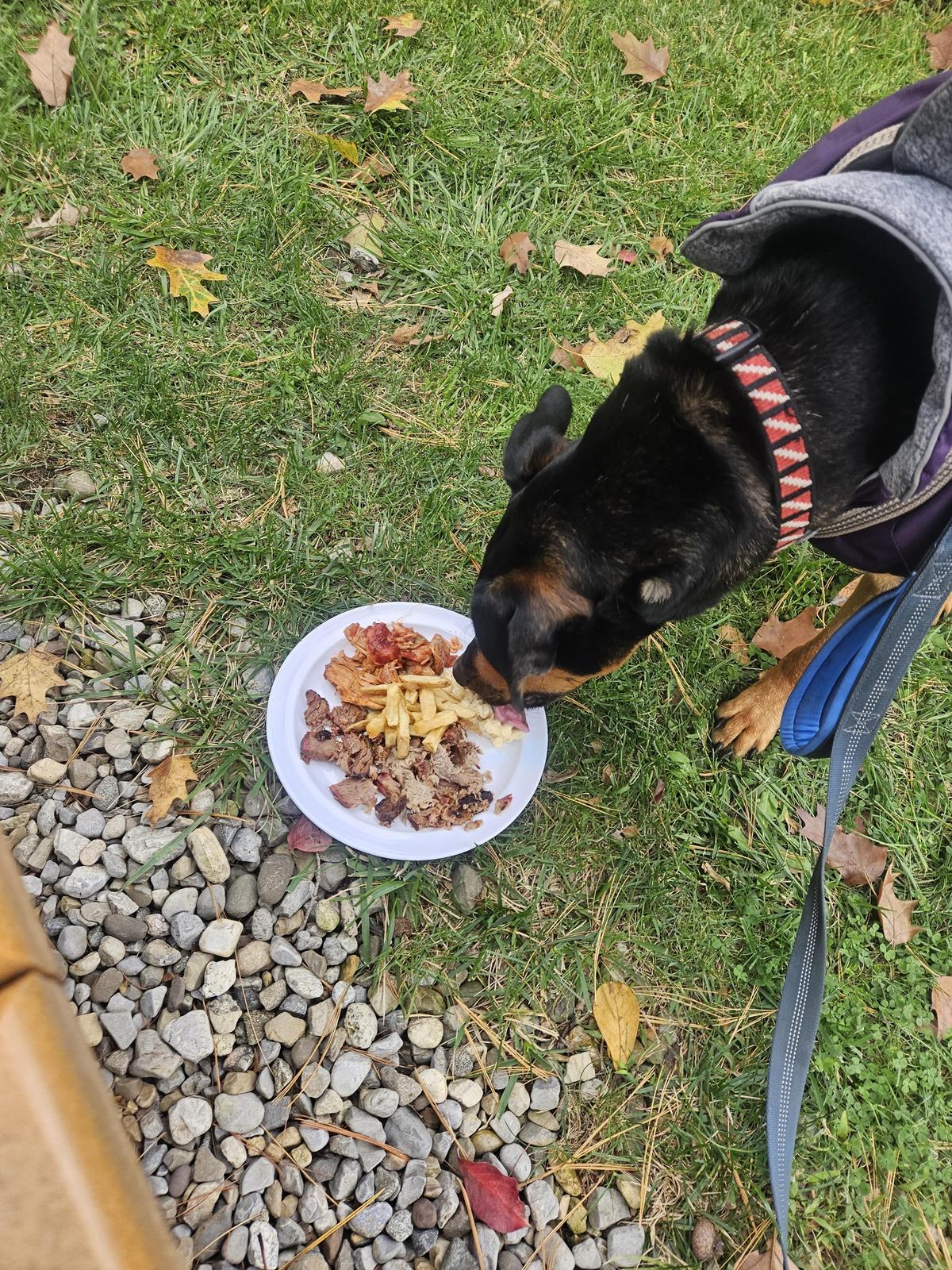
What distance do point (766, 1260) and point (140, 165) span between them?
16.0 ft

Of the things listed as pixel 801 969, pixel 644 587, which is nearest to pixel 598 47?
pixel 644 587

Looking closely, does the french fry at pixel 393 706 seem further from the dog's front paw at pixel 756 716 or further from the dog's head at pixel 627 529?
the dog's front paw at pixel 756 716

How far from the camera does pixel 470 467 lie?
3.48 m

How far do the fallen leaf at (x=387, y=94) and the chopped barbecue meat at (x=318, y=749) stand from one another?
319cm

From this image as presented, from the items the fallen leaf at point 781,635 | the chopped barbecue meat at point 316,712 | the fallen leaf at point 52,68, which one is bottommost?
the chopped barbecue meat at point 316,712

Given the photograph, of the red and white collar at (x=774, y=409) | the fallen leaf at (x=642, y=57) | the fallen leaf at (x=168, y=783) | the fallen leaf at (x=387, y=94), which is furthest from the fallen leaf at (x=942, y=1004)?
the fallen leaf at (x=642, y=57)

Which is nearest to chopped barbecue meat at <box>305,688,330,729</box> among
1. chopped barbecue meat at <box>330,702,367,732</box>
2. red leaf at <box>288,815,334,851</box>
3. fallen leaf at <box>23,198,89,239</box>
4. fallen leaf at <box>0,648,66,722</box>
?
chopped barbecue meat at <box>330,702,367,732</box>

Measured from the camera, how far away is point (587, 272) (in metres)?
3.99

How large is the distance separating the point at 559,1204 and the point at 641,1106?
384mm

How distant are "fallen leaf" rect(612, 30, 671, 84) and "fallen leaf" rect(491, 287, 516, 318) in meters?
1.77

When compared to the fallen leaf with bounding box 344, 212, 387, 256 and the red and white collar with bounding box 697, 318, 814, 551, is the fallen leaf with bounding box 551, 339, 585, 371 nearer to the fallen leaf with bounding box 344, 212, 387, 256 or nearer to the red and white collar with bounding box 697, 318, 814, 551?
the fallen leaf with bounding box 344, 212, 387, 256

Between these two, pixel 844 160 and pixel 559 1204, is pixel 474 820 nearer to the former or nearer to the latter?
pixel 559 1204

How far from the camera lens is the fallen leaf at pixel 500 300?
3787 mm

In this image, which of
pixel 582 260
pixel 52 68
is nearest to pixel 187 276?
pixel 52 68
